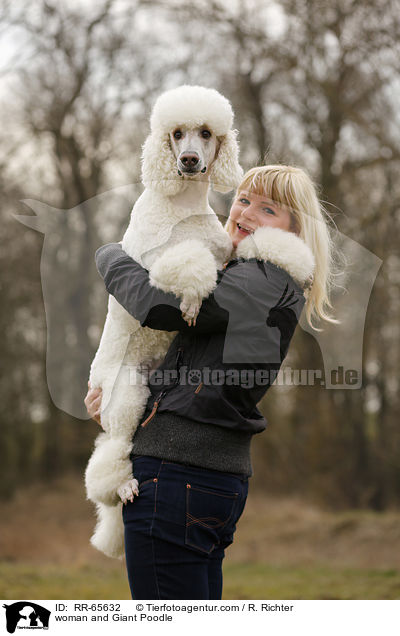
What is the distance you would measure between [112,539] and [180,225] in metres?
1.01

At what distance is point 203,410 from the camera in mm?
1617

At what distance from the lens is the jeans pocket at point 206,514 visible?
158cm

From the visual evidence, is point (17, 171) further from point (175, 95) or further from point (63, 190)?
point (175, 95)

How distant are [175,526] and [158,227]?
95cm

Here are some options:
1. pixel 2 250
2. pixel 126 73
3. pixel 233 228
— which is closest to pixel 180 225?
pixel 233 228

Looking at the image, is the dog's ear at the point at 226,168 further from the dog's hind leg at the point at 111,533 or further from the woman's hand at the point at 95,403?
the dog's hind leg at the point at 111,533

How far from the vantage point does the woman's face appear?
1.92 m

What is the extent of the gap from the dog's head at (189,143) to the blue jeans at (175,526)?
Result: 37.3 inches

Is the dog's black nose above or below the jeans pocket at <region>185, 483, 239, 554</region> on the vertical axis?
above

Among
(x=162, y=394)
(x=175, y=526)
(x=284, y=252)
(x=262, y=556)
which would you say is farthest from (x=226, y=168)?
(x=262, y=556)

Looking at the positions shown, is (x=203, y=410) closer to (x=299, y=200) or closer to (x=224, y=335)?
(x=224, y=335)

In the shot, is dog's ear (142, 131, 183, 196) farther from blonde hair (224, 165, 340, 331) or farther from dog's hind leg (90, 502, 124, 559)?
dog's hind leg (90, 502, 124, 559)
